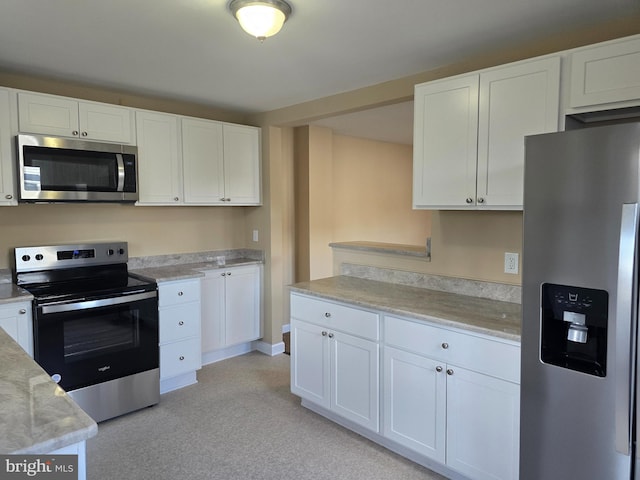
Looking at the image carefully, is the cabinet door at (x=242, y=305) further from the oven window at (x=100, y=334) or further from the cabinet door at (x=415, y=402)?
the cabinet door at (x=415, y=402)

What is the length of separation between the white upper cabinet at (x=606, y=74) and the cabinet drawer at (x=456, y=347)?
117 cm

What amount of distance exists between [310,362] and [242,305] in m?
1.36

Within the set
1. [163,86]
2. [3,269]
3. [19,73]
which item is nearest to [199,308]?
[3,269]

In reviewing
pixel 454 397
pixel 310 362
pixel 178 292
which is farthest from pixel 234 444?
pixel 454 397

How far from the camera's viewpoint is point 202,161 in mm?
3734

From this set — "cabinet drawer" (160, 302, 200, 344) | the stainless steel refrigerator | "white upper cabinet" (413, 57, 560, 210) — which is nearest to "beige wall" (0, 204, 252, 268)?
"cabinet drawer" (160, 302, 200, 344)

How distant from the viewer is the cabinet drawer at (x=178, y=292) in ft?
10.7

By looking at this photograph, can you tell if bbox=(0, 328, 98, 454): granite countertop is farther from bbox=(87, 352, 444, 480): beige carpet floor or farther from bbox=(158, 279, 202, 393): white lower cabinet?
bbox=(158, 279, 202, 393): white lower cabinet

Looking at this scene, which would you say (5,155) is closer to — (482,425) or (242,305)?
(242,305)

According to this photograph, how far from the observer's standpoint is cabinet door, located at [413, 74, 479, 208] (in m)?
2.34

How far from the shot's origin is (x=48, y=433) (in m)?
1.01

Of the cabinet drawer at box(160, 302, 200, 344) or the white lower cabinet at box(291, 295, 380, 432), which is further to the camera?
the cabinet drawer at box(160, 302, 200, 344)

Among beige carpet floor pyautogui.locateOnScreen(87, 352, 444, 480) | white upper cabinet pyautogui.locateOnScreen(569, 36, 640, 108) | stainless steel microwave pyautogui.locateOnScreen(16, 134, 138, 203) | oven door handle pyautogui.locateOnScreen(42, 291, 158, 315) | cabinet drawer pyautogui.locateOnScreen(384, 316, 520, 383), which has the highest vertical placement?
white upper cabinet pyautogui.locateOnScreen(569, 36, 640, 108)

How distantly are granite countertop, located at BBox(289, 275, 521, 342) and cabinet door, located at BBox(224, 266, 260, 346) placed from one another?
1149 millimetres
